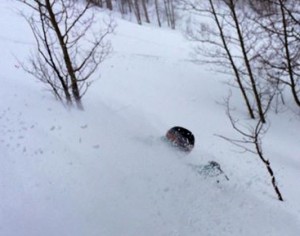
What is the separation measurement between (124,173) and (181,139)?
2.32 metres

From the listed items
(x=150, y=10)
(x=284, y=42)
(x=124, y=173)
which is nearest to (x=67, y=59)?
(x=124, y=173)

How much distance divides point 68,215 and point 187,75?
1234 cm

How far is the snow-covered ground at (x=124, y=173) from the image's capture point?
6.20m

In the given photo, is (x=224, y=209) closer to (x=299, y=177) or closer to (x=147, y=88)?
(x=299, y=177)

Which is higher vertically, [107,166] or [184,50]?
[107,166]

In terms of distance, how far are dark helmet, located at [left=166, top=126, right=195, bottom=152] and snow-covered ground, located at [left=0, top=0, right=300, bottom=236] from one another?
280 millimetres

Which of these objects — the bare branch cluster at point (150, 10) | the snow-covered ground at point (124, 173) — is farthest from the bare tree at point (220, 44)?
the bare branch cluster at point (150, 10)

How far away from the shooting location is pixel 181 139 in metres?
9.13

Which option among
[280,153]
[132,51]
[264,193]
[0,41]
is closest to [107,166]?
[264,193]

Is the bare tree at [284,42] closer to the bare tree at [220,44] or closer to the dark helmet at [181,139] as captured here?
the bare tree at [220,44]

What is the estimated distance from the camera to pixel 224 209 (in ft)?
24.0

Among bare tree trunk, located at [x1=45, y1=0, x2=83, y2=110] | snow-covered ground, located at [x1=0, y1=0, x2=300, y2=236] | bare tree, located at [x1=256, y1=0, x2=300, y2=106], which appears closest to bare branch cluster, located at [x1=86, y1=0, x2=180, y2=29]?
A: bare tree, located at [x1=256, y1=0, x2=300, y2=106]

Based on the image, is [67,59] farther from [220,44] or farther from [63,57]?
[220,44]

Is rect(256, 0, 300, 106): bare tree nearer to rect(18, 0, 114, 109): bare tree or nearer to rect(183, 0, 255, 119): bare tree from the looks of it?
rect(183, 0, 255, 119): bare tree
